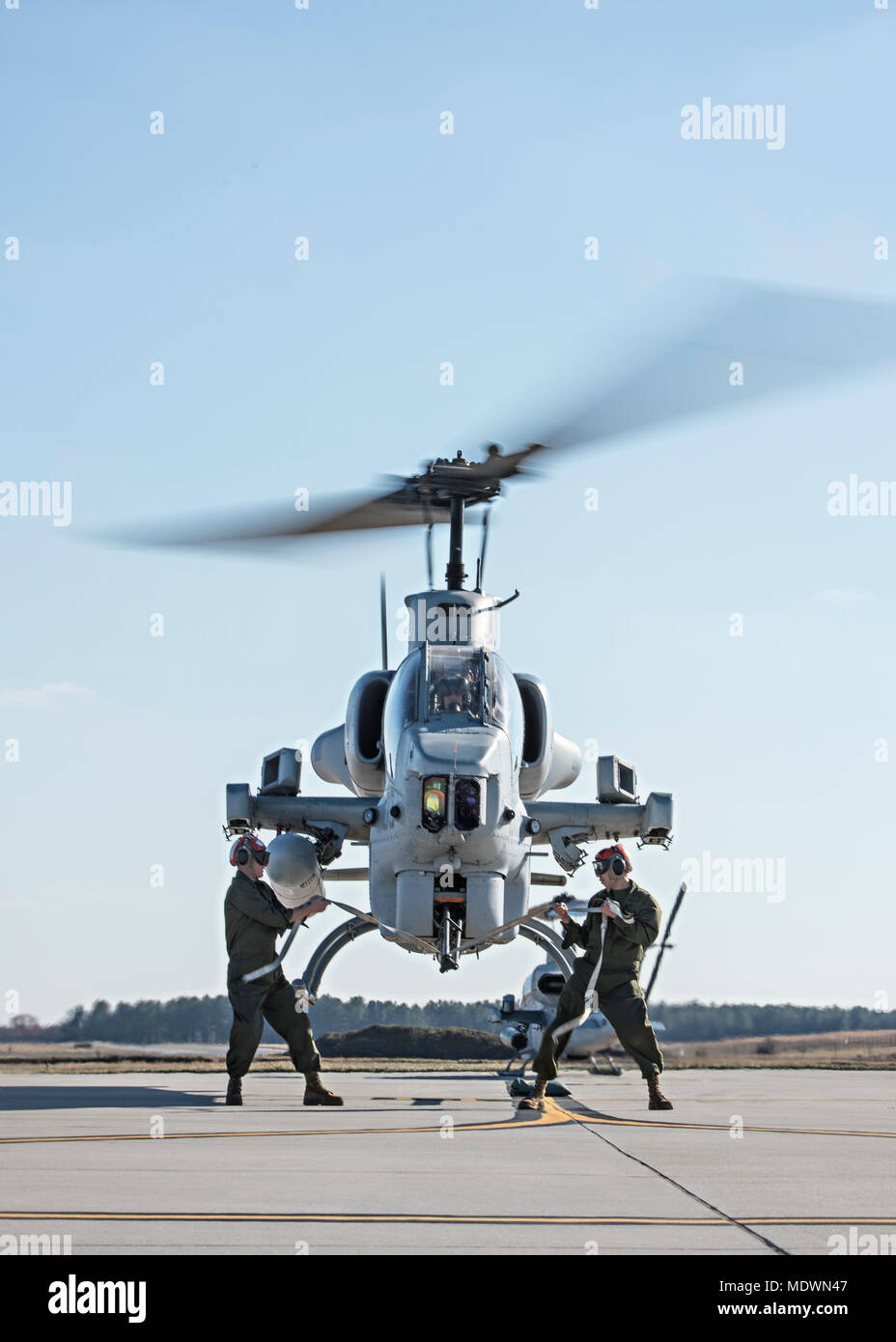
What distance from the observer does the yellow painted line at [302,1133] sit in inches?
324

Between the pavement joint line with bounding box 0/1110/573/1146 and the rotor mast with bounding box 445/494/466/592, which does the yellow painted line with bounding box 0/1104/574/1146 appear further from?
the rotor mast with bounding box 445/494/466/592

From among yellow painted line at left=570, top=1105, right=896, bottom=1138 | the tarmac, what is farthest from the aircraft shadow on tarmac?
yellow painted line at left=570, top=1105, right=896, bottom=1138

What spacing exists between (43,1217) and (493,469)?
13849 mm

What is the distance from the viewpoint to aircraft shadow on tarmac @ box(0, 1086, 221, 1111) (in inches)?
477

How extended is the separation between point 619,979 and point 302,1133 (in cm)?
341

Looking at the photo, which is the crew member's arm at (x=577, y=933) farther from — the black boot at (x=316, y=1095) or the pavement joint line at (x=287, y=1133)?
the black boot at (x=316, y=1095)

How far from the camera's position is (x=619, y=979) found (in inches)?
449

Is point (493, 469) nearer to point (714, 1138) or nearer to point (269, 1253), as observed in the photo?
point (714, 1138)

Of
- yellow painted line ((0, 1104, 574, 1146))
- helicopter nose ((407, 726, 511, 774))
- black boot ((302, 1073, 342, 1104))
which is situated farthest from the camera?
helicopter nose ((407, 726, 511, 774))

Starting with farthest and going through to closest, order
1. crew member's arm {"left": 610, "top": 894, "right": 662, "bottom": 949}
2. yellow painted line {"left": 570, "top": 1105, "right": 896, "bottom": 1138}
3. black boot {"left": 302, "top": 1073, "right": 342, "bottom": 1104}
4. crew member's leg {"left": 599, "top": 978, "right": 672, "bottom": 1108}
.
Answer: black boot {"left": 302, "top": 1073, "right": 342, "bottom": 1104}, crew member's arm {"left": 610, "top": 894, "right": 662, "bottom": 949}, crew member's leg {"left": 599, "top": 978, "right": 672, "bottom": 1108}, yellow painted line {"left": 570, "top": 1105, "right": 896, "bottom": 1138}

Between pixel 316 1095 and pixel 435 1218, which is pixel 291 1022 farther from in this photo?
pixel 435 1218

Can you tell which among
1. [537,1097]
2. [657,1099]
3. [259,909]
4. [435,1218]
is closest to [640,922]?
[657,1099]

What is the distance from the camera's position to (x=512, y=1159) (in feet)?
24.3

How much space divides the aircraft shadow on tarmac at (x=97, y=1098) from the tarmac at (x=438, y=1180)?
0.17 meters
